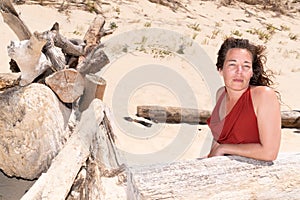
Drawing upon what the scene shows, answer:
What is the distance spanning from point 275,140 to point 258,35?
7.20 m

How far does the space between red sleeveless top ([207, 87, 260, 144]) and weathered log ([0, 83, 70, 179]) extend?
103cm

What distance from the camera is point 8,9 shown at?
3143 mm

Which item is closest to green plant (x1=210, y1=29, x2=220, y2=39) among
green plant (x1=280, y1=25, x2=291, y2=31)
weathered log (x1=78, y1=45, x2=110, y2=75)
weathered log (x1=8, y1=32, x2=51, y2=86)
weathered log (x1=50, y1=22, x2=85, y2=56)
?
green plant (x1=280, y1=25, x2=291, y2=31)

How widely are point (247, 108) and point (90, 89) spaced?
1319mm

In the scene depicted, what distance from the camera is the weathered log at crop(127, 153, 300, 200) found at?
1.87m

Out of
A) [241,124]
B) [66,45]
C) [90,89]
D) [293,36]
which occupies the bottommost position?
[293,36]

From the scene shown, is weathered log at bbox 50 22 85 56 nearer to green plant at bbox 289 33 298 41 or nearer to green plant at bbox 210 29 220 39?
green plant at bbox 210 29 220 39

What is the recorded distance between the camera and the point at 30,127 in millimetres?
2781

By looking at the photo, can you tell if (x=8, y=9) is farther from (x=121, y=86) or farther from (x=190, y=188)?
(x=121, y=86)

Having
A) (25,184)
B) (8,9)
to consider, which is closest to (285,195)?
(25,184)

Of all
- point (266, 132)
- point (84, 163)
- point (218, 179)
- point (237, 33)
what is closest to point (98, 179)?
point (84, 163)

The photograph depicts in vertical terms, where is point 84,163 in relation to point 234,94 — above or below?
below

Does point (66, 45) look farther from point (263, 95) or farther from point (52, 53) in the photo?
point (263, 95)

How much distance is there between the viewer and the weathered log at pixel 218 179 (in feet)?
6.13
